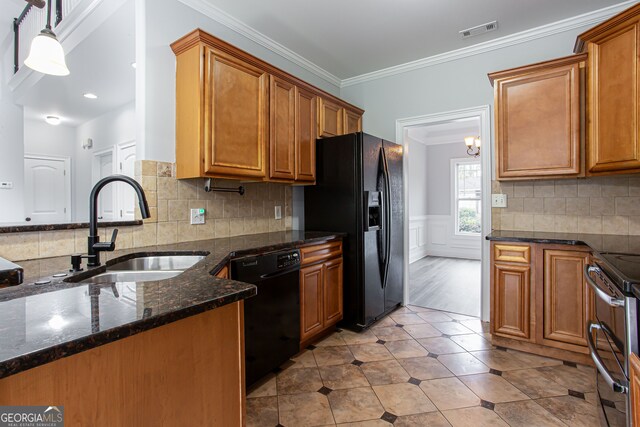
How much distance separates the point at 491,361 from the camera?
7.63 feet

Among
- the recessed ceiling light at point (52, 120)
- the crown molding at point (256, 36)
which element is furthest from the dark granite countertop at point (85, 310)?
the recessed ceiling light at point (52, 120)

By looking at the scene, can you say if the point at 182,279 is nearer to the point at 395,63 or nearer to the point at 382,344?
the point at 382,344

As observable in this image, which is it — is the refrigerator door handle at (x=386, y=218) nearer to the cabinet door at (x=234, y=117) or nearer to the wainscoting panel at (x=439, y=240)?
the cabinet door at (x=234, y=117)

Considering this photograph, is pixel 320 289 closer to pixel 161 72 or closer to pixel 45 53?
pixel 161 72

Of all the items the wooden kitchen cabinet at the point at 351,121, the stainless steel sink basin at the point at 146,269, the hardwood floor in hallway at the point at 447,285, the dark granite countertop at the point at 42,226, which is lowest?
the hardwood floor in hallway at the point at 447,285

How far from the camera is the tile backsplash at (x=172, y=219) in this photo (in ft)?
5.37

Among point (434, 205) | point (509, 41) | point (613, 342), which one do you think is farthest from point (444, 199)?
point (613, 342)

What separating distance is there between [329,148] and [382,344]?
1.78 m

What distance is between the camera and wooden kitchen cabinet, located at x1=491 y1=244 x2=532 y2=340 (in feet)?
7.88

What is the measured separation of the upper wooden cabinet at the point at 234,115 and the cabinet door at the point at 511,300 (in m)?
1.83

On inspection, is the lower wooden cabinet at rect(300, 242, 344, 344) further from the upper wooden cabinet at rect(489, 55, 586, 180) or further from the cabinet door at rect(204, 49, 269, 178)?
the upper wooden cabinet at rect(489, 55, 586, 180)

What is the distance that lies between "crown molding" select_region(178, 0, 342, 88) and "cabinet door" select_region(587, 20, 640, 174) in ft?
8.06

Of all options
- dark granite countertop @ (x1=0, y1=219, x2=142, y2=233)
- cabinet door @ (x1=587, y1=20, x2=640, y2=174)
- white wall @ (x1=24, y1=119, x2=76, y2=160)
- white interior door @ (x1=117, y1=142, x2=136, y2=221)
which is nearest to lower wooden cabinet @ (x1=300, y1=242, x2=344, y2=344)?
dark granite countertop @ (x1=0, y1=219, x2=142, y2=233)

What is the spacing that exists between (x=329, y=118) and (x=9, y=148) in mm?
3800
